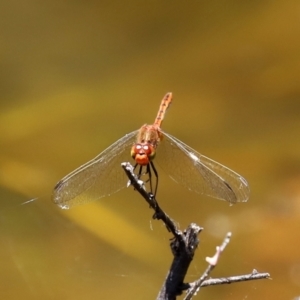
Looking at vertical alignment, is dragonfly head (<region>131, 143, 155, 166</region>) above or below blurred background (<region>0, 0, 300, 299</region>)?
below

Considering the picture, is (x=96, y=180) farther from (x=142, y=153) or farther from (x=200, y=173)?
(x=200, y=173)

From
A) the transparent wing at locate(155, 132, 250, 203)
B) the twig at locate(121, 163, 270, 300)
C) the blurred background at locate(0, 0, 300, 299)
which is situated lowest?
the twig at locate(121, 163, 270, 300)

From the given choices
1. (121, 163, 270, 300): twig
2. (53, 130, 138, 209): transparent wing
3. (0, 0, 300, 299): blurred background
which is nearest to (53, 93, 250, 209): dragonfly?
(53, 130, 138, 209): transparent wing

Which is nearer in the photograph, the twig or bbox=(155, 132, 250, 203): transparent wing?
the twig

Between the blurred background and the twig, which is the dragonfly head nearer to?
the twig

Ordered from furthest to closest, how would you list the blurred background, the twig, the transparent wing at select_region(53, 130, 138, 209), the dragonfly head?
1. the blurred background
2. the transparent wing at select_region(53, 130, 138, 209)
3. the dragonfly head
4. the twig

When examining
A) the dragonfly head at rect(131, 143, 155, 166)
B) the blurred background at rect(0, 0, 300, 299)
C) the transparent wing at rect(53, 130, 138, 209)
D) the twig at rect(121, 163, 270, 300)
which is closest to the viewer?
the twig at rect(121, 163, 270, 300)

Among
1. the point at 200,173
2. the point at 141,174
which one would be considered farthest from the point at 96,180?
the point at 200,173
